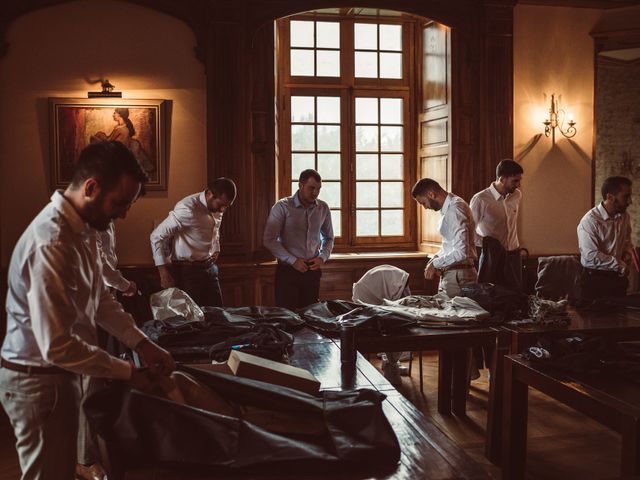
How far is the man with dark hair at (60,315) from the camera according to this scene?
1756 millimetres

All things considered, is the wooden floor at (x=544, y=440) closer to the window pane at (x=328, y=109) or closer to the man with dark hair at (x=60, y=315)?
the man with dark hair at (x=60, y=315)

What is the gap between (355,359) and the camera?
109 inches

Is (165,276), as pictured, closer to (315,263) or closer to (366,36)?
(315,263)

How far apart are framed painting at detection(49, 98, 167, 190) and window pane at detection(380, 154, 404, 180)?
240 cm

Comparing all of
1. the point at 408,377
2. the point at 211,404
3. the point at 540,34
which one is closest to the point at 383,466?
the point at 211,404

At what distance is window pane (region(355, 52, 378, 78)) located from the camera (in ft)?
22.2

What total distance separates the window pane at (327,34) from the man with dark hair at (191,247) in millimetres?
2541

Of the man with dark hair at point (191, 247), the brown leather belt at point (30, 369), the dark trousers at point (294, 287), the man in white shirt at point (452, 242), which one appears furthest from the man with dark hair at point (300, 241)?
the brown leather belt at point (30, 369)

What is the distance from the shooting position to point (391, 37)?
6.80m

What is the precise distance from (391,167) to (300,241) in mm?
2159

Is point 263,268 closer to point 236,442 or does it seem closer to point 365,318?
point 365,318

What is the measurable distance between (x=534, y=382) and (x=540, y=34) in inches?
190

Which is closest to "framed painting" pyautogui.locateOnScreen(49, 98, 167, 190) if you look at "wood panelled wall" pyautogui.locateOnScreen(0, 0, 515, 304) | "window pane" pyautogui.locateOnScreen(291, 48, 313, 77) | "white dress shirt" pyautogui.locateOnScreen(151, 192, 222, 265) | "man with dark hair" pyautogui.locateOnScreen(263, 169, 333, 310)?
"wood panelled wall" pyautogui.locateOnScreen(0, 0, 515, 304)

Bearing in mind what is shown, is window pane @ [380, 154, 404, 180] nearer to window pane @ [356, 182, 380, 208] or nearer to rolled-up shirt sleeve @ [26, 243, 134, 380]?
window pane @ [356, 182, 380, 208]
